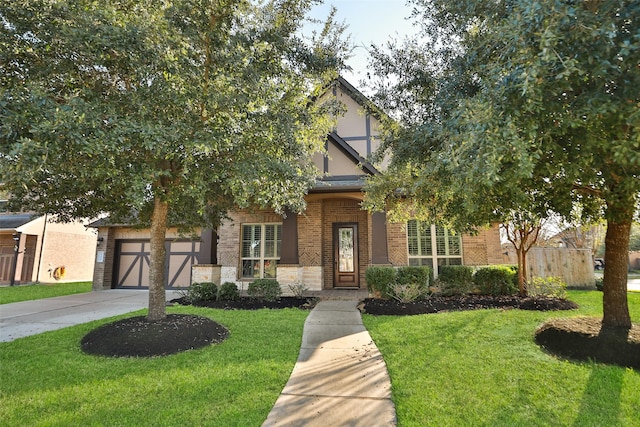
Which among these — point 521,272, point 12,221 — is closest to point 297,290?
point 521,272

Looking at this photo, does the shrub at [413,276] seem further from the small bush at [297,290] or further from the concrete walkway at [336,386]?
the concrete walkway at [336,386]

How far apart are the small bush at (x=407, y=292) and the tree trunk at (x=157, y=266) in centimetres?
559

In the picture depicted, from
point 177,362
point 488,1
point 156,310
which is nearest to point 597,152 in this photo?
point 488,1

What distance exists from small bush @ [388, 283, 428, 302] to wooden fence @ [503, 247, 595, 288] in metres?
5.33

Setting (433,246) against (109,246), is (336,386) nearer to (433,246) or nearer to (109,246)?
(433,246)

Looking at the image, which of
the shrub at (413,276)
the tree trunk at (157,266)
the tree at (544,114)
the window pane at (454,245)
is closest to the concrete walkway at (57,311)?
the tree trunk at (157,266)

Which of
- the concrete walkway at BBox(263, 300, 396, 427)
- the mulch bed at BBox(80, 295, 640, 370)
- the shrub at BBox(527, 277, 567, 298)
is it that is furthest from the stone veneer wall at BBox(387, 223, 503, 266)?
the concrete walkway at BBox(263, 300, 396, 427)

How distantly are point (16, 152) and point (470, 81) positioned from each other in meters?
5.67

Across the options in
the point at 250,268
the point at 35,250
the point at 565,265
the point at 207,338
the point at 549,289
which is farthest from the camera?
the point at 35,250

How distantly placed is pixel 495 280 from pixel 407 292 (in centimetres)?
347

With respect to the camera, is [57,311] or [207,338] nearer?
[207,338]

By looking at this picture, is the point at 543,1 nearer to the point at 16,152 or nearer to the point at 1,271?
the point at 16,152

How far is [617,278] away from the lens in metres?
4.89

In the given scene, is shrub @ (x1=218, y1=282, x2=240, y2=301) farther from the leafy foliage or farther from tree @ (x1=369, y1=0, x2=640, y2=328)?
tree @ (x1=369, y1=0, x2=640, y2=328)
